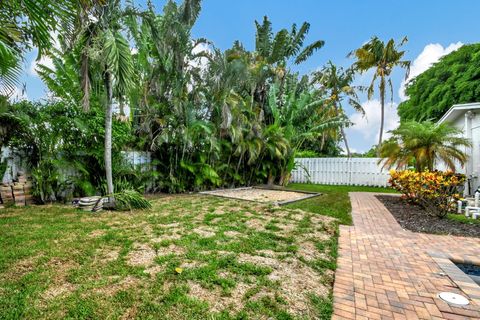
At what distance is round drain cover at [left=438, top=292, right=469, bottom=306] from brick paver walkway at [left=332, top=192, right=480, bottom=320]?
0.05 metres

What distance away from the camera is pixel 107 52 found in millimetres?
5426

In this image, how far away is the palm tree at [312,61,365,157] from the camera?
58.2 feet

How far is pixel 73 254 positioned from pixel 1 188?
14.5 feet

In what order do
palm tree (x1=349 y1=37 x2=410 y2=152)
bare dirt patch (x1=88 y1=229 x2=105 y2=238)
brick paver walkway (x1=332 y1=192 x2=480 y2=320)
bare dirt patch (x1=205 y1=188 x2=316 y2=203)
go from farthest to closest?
1. palm tree (x1=349 y1=37 x2=410 y2=152)
2. bare dirt patch (x1=205 y1=188 x2=316 y2=203)
3. bare dirt patch (x1=88 y1=229 x2=105 y2=238)
4. brick paver walkway (x1=332 y1=192 x2=480 y2=320)

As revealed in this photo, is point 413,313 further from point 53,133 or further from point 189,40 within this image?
point 189,40

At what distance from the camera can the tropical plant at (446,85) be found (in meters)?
15.8

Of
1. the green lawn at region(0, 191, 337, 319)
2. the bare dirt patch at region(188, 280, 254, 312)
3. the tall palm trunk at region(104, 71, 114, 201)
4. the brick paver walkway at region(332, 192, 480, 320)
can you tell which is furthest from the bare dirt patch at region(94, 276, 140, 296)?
the tall palm trunk at region(104, 71, 114, 201)

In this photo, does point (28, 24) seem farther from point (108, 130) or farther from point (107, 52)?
point (108, 130)

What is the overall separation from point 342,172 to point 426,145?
598cm

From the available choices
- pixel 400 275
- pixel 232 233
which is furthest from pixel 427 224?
pixel 232 233

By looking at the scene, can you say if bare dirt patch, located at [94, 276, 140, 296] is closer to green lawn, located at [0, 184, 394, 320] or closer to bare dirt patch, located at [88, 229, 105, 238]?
green lawn, located at [0, 184, 394, 320]

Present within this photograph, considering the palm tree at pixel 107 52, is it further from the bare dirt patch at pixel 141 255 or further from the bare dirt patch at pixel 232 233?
the bare dirt patch at pixel 232 233

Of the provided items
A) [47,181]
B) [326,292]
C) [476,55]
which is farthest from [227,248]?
[476,55]

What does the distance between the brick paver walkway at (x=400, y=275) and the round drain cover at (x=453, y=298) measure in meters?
0.05
